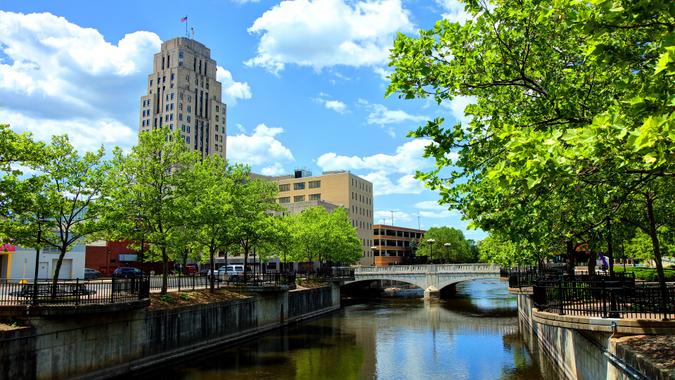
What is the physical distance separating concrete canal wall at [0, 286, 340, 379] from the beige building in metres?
83.7

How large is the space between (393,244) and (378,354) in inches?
4552

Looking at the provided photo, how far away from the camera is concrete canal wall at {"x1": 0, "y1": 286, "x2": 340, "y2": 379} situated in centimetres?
1867

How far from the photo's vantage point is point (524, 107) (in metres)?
14.9

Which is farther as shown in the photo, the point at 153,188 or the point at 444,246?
the point at 444,246

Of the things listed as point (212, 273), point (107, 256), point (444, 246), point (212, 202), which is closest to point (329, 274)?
point (107, 256)

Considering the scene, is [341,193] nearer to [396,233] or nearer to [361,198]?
[361,198]

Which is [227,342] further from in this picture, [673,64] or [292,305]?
[673,64]

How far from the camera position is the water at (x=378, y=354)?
2489 centimetres

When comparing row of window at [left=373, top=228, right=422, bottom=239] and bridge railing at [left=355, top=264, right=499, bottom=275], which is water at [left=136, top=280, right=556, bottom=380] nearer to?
bridge railing at [left=355, top=264, right=499, bottom=275]

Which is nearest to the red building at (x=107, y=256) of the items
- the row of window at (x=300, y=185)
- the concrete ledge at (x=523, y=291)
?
the concrete ledge at (x=523, y=291)

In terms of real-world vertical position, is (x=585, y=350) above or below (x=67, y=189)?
below

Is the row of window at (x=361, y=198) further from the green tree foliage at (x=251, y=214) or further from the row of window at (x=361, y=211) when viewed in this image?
the green tree foliage at (x=251, y=214)

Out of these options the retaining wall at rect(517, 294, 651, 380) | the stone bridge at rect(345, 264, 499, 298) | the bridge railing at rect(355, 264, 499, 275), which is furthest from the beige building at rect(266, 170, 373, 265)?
the retaining wall at rect(517, 294, 651, 380)

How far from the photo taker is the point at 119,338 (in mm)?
23484
